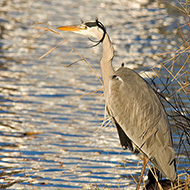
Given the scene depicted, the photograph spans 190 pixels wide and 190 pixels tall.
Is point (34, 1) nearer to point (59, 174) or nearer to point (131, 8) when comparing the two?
point (131, 8)

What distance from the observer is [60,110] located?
9375mm

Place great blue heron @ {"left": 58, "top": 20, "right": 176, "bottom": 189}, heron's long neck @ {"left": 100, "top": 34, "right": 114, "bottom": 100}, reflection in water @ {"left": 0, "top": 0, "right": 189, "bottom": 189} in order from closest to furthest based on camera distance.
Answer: great blue heron @ {"left": 58, "top": 20, "right": 176, "bottom": 189} < heron's long neck @ {"left": 100, "top": 34, "right": 114, "bottom": 100} < reflection in water @ {"left": 0, "top": 0, "right": 189, "bottom": 189}

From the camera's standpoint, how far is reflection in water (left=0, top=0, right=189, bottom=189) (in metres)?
6.75

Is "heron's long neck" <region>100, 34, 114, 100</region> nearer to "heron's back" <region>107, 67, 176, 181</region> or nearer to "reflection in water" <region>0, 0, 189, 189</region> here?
"heron's back" <region>107, 67, 176, 181</region>

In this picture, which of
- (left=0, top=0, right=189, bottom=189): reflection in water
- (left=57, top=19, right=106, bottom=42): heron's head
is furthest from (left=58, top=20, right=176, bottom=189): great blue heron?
(left=0, top=0, right=189, bottom=189): reflection in water

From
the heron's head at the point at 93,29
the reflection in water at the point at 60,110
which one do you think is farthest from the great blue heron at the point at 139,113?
the reflection in water at the point at 60,110

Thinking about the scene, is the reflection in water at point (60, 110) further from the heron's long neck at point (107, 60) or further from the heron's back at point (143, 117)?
the heron's long neck at point (107, 60)

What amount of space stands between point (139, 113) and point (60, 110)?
4260mm

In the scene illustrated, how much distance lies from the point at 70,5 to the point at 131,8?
2807mm

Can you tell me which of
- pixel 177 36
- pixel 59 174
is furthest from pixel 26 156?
pixel 177 36

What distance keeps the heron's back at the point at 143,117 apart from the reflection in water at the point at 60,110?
723 mm

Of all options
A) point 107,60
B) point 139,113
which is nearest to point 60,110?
point 107,60

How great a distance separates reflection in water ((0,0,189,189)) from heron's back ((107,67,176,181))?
0.72 metres

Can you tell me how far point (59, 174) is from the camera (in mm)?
6711
